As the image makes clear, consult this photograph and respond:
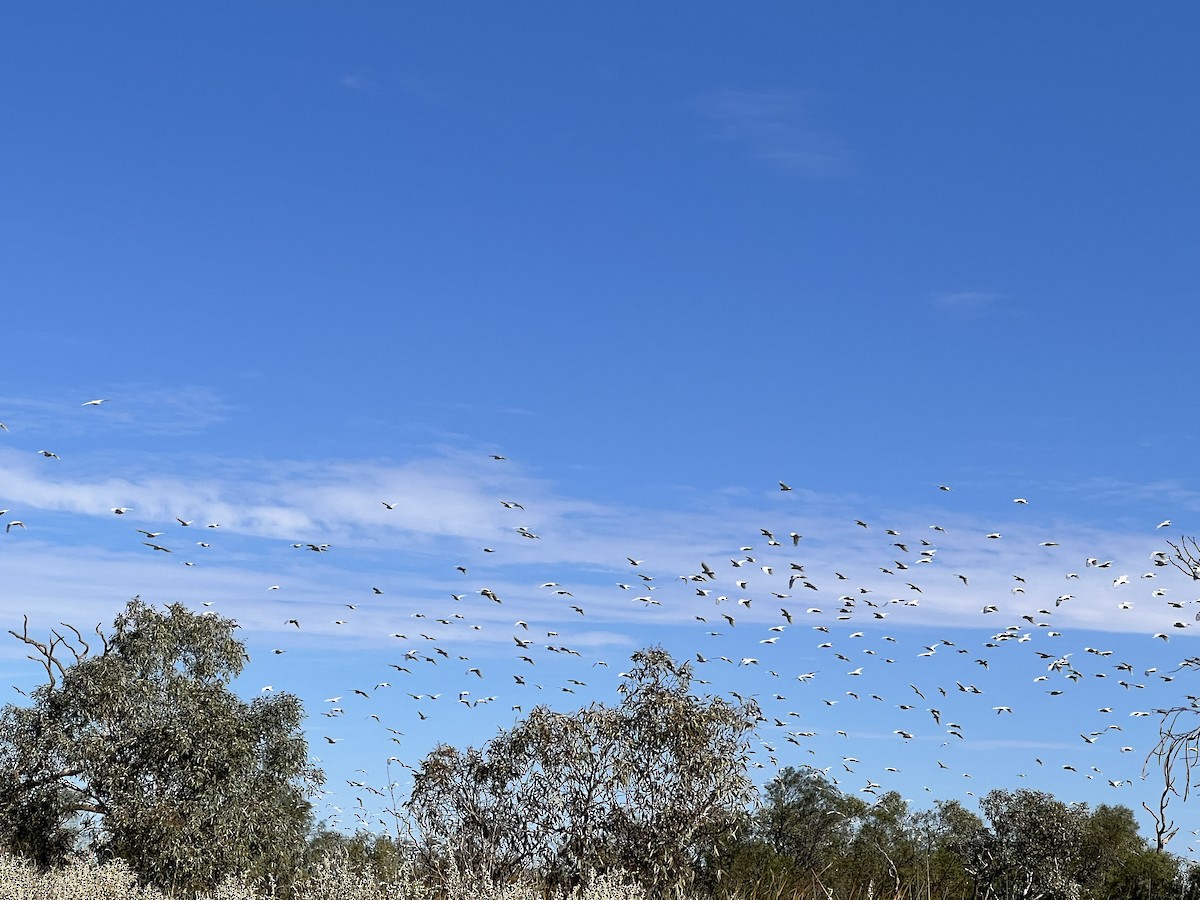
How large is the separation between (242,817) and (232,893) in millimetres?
17017

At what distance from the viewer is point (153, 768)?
3494cm

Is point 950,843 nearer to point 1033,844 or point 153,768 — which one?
point 1033,844

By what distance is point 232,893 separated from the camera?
18906mm

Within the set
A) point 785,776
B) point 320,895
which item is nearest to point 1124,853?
point 785,776

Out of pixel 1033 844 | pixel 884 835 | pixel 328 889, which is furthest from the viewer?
pixel 884 835

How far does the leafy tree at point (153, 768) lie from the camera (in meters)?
34.0


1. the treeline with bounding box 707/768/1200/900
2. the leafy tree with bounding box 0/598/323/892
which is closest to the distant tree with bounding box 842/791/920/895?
the treeline with bounding box 707/768/1200/900

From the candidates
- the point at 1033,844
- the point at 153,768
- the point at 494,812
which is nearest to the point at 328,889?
the point at 494,812

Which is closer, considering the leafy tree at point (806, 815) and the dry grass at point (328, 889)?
the dry grass at point (328, 889)

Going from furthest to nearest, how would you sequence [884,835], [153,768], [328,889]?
[884,835], [153,768], [328,889]

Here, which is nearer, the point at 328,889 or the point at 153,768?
the point at 328,889

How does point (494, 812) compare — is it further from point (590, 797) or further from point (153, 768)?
point (153, 768)

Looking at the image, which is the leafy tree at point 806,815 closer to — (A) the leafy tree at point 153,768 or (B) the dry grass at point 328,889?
(A) the leafy tree at point 153,768

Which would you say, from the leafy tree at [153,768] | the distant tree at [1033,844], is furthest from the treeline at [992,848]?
the leafy tree at [153,768]
